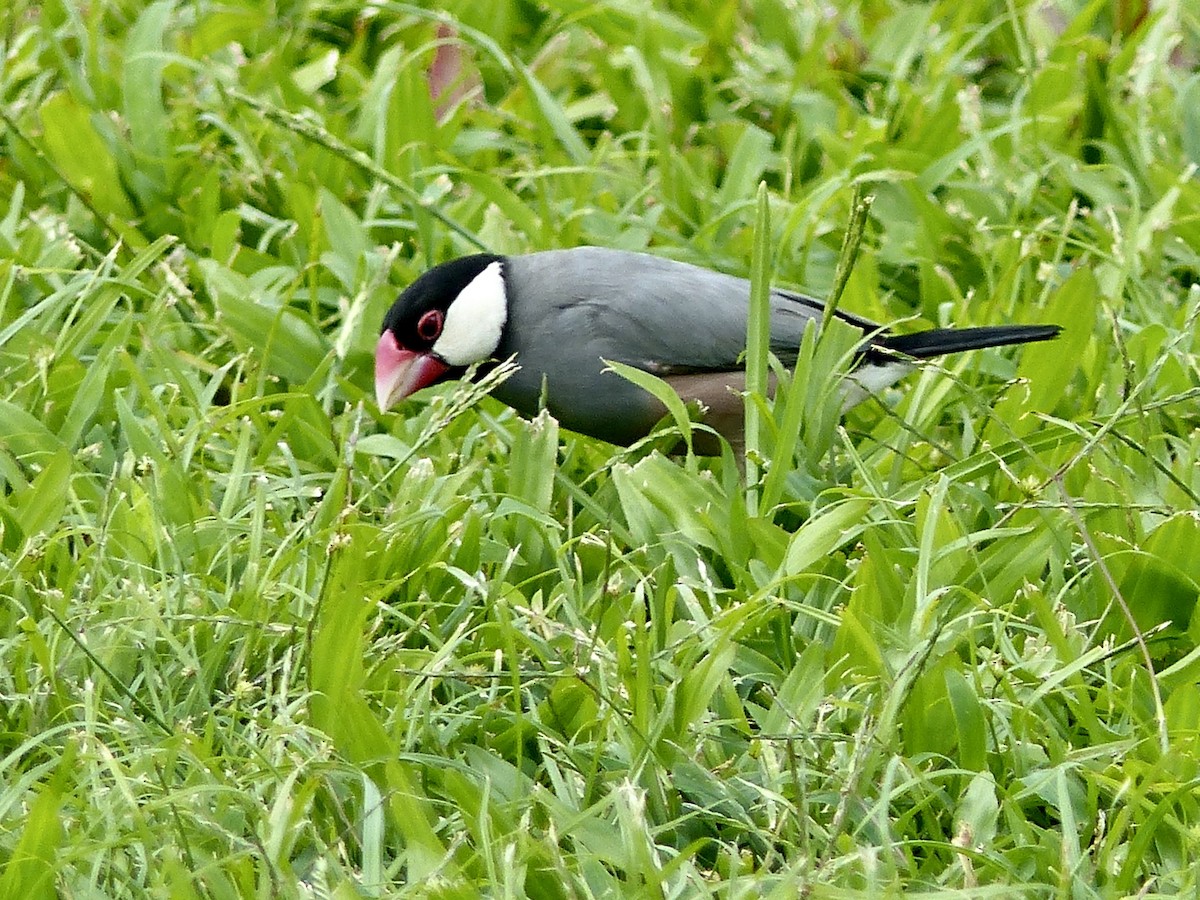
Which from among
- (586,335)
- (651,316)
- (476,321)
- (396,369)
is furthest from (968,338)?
(396,369)

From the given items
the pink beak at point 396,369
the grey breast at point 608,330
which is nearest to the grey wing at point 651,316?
the grey breast at point 608,330

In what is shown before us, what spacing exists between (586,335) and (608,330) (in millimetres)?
47

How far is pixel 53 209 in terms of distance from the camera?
399 cm

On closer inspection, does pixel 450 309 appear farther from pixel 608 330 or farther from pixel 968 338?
pixel 968 338

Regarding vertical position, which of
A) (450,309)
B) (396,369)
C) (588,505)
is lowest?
(588,505)

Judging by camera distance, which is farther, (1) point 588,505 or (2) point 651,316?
Answer: (2) point 651,316

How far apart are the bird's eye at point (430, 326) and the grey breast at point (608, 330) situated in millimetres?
138

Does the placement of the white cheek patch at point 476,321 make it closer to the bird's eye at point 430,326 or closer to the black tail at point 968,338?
the bird's eye at point 430,326

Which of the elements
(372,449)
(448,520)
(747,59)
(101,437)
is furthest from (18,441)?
(747,59)

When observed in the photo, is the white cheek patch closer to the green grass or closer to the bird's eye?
the bird's eye

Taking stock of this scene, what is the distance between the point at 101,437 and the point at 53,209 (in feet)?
3.81

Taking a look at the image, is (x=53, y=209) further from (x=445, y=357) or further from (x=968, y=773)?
(x=968, y=773)

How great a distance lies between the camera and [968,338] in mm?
3127

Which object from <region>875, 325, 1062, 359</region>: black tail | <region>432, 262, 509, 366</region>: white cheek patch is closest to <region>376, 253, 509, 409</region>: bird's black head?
<region>432, 262, 509, 366</region>: white cheek patch
